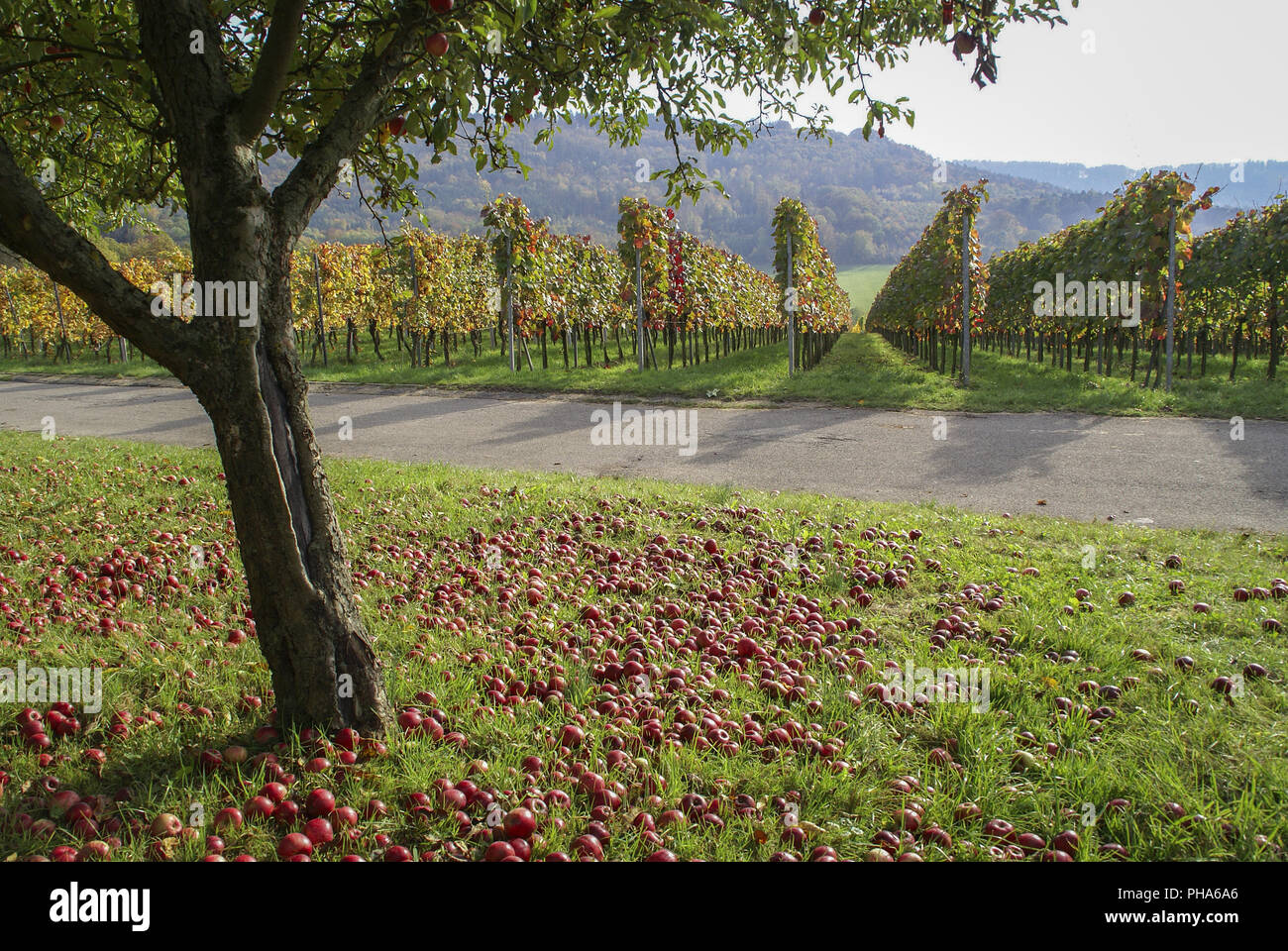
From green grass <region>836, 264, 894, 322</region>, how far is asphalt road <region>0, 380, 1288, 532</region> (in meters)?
81.5

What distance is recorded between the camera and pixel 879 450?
10844 mm

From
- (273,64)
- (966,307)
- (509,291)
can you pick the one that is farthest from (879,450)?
(509,291)

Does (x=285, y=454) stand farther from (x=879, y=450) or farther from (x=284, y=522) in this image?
(x=879, y=450)

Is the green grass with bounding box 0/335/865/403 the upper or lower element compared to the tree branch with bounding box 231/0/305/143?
lower

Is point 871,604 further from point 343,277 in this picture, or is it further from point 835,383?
point 343,277

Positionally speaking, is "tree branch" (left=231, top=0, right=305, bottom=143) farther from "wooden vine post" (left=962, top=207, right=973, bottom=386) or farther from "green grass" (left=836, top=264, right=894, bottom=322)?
"green grass" (left=836, top=264, right=894, bottom=322)

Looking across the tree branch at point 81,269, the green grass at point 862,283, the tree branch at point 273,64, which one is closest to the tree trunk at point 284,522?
the tree branch at point 81,269

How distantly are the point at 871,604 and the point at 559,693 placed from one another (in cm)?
239

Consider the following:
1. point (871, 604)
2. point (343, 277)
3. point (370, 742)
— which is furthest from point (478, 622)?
point (343, 277)

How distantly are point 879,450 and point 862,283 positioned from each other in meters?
139

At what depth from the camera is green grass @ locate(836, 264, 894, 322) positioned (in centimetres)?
11192

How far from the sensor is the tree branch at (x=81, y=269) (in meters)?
2.63

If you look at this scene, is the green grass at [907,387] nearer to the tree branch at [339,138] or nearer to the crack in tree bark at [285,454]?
the tree branch at [339,138]

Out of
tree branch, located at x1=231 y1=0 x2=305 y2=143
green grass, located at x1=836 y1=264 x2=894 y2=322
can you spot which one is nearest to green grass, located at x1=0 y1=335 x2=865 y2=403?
tree branch, located at x1=231 y1=0 x2=305 y2=143
